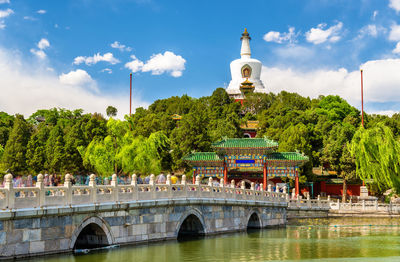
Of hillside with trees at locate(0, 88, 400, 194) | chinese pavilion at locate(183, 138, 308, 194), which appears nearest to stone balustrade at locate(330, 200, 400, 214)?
hillside with trees at locate(0, 88, 400, 194)

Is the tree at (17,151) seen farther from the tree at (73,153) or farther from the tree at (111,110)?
the tree at (111,110)

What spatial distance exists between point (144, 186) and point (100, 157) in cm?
1572

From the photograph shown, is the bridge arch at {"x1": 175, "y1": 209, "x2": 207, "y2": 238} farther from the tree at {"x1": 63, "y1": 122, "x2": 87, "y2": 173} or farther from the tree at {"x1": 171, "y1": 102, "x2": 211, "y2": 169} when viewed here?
the tree at {"x1": 63, "y1": 122, "x2": 87, "y2": 173}

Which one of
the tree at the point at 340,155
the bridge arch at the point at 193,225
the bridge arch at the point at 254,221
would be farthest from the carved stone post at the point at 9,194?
the tree at the point at 340,155

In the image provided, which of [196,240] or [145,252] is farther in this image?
[196,240]

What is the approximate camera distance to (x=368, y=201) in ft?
111

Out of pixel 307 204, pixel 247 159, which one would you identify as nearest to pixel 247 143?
→ pixel 247 159

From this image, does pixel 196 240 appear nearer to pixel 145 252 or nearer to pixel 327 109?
pixel 145 252

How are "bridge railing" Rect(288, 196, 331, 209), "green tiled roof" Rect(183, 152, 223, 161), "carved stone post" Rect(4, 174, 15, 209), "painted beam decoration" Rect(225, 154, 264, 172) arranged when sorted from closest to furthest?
1. "carved stone post" Rect(4, 174, 15, 209)
2. "bridge railing" Rect(288, 196, 331, 209)
3. "painted beam decoration" Rect(225, 154, 264, 172)
4. "green tiled roof" Rect(183, 152, 223, 161)

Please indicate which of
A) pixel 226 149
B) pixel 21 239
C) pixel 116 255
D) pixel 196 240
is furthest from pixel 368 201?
pixel 21 239

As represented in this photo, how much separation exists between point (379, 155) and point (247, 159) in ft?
30.5

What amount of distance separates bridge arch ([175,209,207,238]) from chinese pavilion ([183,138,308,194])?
1242 centimetres

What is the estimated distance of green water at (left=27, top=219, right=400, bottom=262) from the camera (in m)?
16.6

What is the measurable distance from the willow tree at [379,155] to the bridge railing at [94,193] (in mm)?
9262
